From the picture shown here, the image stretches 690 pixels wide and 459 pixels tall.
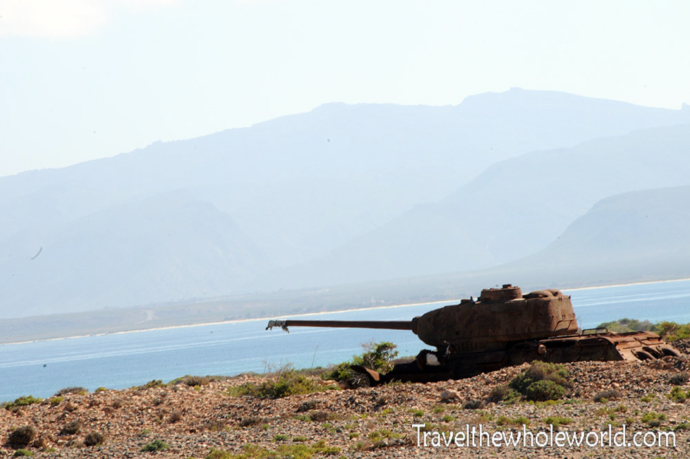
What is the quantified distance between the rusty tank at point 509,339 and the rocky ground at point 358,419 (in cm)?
80

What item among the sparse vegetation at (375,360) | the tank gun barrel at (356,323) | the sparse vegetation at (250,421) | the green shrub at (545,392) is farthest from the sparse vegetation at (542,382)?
the sparse vegetation at (375,360)

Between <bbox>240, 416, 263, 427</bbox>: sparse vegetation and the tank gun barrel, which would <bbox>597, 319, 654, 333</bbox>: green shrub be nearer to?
the tank gun barrel

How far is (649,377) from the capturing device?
49.4 feet

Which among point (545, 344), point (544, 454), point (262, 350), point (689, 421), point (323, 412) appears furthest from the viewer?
point (262, 350)

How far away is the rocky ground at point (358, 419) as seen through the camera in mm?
12047

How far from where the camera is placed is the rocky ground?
12047 millimetres

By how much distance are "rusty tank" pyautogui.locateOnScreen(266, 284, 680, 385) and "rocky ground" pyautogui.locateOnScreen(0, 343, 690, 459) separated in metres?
0.80

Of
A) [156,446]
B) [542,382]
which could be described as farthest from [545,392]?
[156,446]

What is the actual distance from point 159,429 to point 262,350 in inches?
3449

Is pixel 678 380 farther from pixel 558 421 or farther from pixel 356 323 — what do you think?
pixel 356 323

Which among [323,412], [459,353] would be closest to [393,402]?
[323,412]

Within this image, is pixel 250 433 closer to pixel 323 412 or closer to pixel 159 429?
pixel 323 412

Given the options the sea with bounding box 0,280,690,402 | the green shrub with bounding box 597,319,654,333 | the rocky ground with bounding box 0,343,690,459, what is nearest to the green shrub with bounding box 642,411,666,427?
the rocky ground with bounding box 0,343,690,459

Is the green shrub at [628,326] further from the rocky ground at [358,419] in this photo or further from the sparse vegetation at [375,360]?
the rocky ground at [358,419]
